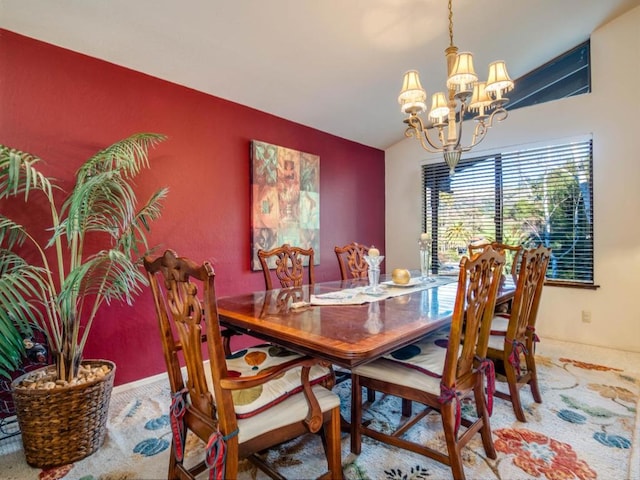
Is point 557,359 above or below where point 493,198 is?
below

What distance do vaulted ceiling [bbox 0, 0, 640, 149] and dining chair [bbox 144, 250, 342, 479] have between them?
1748mm

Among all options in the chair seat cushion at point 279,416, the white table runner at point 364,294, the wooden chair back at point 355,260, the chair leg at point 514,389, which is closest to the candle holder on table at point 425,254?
the white table runner at point 364,294

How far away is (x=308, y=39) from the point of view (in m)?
2.65

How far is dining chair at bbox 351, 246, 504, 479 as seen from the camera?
1438 millimetres

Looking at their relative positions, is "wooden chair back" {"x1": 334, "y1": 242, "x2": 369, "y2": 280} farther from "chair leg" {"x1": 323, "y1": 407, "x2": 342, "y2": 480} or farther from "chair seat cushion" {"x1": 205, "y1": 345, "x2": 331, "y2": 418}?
"chair leg" {"x1": 323, "y1": 407, "x2": 342, "y2": 480}

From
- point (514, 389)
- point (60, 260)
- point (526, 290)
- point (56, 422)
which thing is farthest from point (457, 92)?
point (56, 422)

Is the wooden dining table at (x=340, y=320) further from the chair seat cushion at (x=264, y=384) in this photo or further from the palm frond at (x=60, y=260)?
the palm frond at (x=60, y=260)

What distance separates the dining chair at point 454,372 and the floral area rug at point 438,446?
0.38ft

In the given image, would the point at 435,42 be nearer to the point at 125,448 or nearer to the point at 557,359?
the point at 557,359

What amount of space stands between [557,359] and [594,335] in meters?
0.75

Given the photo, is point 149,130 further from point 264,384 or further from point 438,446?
point 438,446

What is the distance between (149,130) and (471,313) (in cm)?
250

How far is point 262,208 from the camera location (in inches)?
130

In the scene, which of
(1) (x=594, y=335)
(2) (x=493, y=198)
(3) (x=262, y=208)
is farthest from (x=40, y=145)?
(1) (x=594, y=335)
